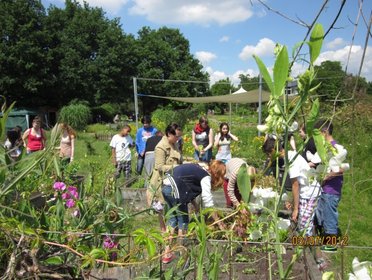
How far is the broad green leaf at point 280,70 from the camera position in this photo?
0.61 meters

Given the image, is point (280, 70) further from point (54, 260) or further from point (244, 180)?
point (54, 260)

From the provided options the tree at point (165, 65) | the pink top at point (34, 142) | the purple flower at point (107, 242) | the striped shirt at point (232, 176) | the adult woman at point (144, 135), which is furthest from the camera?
the tree at point (165, 65)

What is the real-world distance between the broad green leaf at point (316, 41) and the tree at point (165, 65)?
3707 centimetres

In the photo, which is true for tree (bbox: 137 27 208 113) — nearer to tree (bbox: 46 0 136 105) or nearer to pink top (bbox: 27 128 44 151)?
tree (bbox: 46 0 136 105)

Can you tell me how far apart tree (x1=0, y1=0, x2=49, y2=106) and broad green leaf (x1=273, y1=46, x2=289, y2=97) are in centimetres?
2788

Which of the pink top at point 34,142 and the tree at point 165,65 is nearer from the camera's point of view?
the pink top at point 34,142

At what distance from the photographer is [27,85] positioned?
87.5 ft

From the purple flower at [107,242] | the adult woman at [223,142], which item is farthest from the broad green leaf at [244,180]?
the adult woman at [223,142]

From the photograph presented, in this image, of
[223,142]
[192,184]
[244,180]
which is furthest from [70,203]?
[223,142]

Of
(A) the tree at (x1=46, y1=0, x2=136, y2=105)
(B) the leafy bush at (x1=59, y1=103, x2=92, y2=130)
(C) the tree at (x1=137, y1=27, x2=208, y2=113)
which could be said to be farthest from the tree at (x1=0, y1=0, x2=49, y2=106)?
(C) the tree at (x1=137, y1=27, x2=208, y2=113)

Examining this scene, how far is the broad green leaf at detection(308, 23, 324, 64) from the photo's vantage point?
61cm

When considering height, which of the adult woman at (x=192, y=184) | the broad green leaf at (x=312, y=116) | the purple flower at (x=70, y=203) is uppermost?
the broad green leaf at (x=312, y=116)

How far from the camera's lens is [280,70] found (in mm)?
634

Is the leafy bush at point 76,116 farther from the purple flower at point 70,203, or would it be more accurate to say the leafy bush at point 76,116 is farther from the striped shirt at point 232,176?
the purple flower at point 70,203
